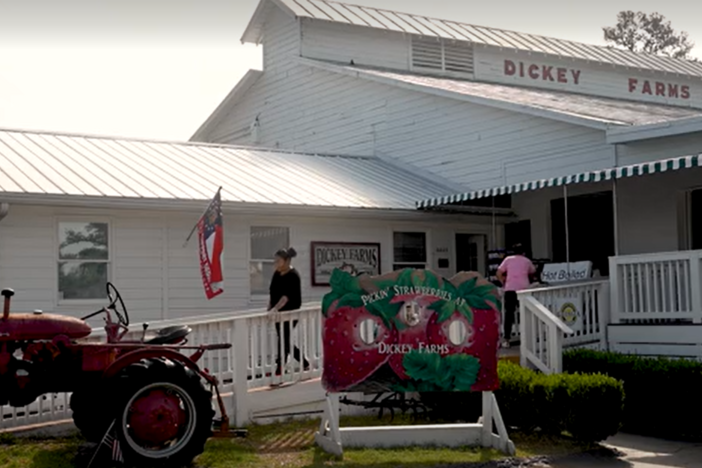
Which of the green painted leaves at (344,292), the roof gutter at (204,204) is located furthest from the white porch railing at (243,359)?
the roof gutter at (204,204)

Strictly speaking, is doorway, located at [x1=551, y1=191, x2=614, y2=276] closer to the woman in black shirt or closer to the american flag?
the woman in black shirt

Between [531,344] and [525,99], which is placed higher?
[525,99]

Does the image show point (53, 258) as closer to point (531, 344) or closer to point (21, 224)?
point (21, 224)

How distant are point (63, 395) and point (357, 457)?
3.62 m

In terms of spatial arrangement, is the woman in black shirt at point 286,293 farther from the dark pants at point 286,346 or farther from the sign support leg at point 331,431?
the sign support leg at point 331,431

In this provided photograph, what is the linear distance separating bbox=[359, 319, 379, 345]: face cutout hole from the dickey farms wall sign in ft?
21.9

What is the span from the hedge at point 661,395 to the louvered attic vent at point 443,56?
49.0 ft

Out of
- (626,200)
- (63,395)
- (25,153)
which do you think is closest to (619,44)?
(626,200)

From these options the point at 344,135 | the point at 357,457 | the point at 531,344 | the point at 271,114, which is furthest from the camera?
the point at 271,114

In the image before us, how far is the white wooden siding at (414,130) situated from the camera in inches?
721

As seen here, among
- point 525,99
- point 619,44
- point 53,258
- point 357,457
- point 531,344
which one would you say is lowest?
point 357,457

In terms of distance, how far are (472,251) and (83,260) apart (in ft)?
25.8

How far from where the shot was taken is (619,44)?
55.2 m

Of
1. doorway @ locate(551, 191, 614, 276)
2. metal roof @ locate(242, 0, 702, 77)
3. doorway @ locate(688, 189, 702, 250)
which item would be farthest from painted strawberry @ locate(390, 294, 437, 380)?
metal roof @ locate(242, 0, 702, 77)
